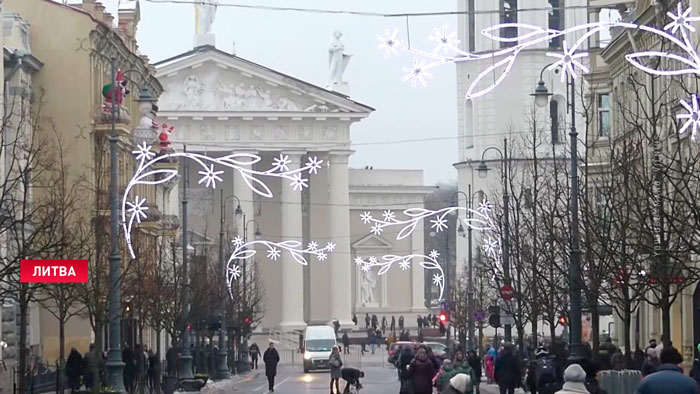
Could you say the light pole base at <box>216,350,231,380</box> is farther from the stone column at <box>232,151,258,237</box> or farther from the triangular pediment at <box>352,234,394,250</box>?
the triangular pediment at <box>352,234,394,250</box>

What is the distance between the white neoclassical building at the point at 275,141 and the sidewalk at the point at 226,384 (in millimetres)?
44364

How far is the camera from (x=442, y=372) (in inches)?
1254

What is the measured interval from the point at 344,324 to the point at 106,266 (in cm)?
7670

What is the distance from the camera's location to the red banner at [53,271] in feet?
113

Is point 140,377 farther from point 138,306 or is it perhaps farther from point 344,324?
point 344,324

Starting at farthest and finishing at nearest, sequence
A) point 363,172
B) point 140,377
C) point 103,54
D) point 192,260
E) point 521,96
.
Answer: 1. point 363,172
2. point 521,96
3. point 192,260
4. point 103,54
5. point 140,377

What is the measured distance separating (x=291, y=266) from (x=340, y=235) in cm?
394

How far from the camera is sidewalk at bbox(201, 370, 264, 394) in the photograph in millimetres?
53869

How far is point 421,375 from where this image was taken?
3156cm

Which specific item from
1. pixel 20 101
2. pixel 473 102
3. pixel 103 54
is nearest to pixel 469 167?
pixel 473 102

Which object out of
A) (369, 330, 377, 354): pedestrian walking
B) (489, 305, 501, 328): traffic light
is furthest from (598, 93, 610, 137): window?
(369, 330, 377, 354): pedestrian walking

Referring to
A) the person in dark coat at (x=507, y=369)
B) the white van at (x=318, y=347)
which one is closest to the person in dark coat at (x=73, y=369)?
the person in dark coat at (x=507, y=369)

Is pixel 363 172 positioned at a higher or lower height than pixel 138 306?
higher

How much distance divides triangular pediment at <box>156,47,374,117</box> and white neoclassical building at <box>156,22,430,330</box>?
0.06 metres
